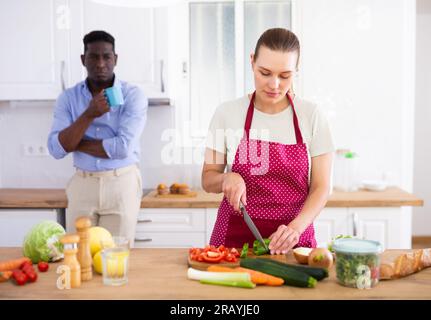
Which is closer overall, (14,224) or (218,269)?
(218,269)

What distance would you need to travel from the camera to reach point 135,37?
10.8ft

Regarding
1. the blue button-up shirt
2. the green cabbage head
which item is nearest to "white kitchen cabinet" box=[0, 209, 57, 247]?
the blue button-up shirt

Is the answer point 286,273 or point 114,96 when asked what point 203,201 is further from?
point 286,273

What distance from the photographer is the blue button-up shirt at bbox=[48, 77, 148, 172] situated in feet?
8.92

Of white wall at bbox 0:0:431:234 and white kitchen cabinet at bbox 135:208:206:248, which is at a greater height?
white wall at bbox 0:0:431:234

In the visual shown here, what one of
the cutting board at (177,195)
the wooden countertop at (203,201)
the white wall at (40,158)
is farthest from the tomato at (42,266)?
the white wall at (40,158)

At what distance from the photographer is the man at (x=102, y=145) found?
8.92 feet

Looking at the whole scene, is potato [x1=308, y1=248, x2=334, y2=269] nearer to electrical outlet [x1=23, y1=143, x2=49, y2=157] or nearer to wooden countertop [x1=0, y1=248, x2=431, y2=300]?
wooden countertop [x1=0, y1=248, x2=431, y2=300]

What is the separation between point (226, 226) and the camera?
1.98 m

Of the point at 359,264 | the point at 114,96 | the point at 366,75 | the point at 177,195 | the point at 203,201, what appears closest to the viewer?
the point at 359,264

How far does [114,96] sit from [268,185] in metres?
0.99

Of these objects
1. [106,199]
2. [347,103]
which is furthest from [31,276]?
[347,103]

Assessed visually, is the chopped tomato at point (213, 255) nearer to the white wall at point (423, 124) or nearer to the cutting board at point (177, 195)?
the cutting board at point (177, 195)

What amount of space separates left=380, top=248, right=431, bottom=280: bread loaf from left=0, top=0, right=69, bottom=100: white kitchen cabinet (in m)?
2.54
